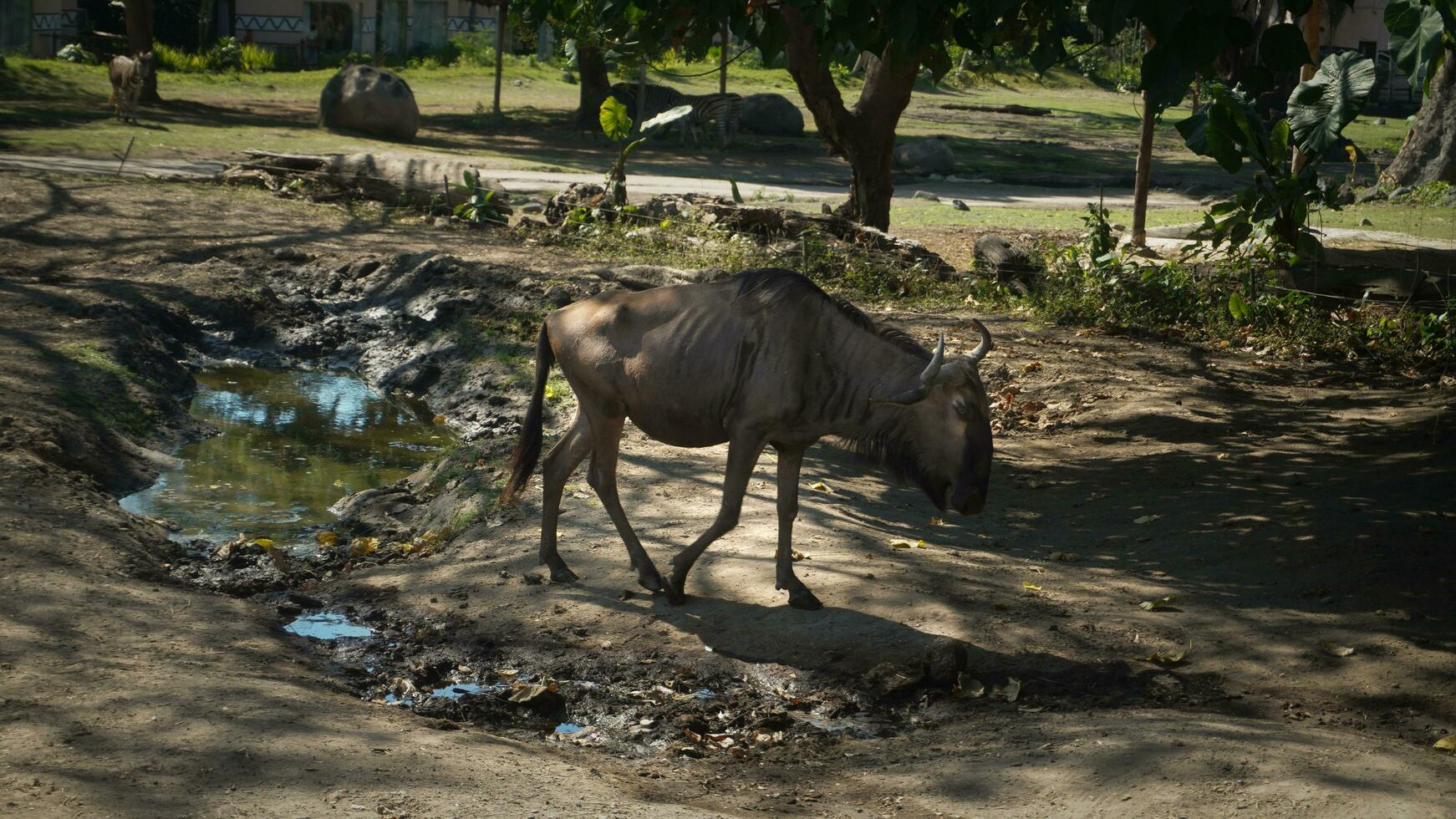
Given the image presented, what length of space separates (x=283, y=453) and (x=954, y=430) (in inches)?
246

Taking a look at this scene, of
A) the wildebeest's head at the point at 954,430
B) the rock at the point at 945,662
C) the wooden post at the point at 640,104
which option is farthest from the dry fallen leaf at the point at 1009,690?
the wooden post at the point at 640,104

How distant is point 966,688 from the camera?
595cm

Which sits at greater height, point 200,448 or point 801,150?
point 801,150

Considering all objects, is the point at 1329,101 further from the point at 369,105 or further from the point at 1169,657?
the point at 369,105

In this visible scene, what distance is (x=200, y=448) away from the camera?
1032 centimetres

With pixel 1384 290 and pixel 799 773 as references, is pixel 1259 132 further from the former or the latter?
pixel 799 773

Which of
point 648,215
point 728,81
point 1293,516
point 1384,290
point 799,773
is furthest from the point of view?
point 728,81

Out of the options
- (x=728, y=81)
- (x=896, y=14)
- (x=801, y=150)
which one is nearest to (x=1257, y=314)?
(x=896, y=14)

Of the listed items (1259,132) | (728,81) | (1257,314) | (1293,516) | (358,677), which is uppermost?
(728,81)

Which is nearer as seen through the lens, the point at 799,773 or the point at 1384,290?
the point at 799,773

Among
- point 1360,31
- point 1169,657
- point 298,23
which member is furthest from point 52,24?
point 1360,31

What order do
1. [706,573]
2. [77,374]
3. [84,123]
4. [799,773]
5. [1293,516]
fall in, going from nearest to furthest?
[799,773] → [706,573] → [1293,516] → [77,374] → [84,123]

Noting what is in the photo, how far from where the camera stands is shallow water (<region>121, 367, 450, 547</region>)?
352 inches

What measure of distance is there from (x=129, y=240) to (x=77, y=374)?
5.51 metres
